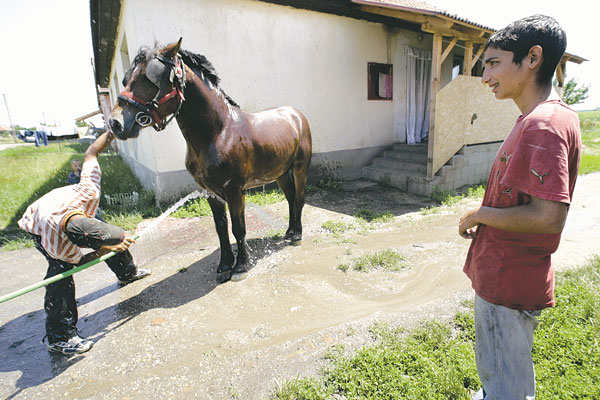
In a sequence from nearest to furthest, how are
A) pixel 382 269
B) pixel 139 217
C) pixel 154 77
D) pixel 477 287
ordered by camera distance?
pixel 477 287 → pixel 154 77 → pixel 382 269 → pixel 139 217

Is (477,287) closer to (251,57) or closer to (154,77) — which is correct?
(154,77)

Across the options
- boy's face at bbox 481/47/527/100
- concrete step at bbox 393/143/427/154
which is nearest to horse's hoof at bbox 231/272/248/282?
boy's face at bbox 481/47/527/100

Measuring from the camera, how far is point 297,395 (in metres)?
2.03

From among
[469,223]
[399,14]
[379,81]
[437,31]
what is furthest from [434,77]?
[469,223]

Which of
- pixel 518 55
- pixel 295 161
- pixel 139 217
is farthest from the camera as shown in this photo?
pixel 139 217

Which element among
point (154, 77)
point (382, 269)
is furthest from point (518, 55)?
point (382, 269)

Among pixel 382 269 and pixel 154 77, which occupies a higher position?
pixel 154 77

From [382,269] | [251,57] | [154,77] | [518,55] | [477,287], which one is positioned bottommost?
[382,269]

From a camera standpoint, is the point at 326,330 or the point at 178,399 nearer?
the point at 178,399

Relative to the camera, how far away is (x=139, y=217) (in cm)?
577

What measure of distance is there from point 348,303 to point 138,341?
1965mm

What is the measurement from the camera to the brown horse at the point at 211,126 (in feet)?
8.77

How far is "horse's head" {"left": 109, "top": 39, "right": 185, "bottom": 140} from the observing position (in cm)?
262

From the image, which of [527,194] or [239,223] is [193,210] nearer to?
[239,223]
